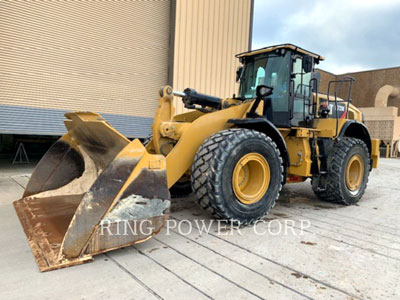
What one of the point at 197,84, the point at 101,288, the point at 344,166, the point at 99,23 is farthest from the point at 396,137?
the point at 101,288

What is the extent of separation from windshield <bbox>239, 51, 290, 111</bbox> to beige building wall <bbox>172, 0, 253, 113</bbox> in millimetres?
4976

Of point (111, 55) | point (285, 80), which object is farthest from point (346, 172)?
point (111, 55)

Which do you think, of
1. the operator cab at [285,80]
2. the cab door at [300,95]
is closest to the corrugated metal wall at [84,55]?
the operator cab at [285,80]

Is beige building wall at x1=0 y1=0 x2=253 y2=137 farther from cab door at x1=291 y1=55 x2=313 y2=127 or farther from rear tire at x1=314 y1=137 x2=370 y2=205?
rear tire at x1=314 y1=137 x2=370 y2=205

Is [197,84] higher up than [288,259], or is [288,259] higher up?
[197,84]

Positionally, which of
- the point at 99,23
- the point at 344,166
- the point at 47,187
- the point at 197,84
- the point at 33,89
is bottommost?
the point at 47,187

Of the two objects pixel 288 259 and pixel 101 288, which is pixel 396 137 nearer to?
pixel 288 259

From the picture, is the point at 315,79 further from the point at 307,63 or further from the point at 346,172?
the point at 346,172

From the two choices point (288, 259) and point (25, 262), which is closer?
point (25, 262)

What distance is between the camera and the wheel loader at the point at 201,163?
263 cm

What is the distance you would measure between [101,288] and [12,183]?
16.0 feet

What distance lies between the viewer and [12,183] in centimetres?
603

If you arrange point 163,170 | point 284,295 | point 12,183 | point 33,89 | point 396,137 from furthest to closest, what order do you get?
point 396,137, point 33,89, point 12,183, point 163,170, point 284,295

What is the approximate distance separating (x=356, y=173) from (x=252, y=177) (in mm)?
2572
